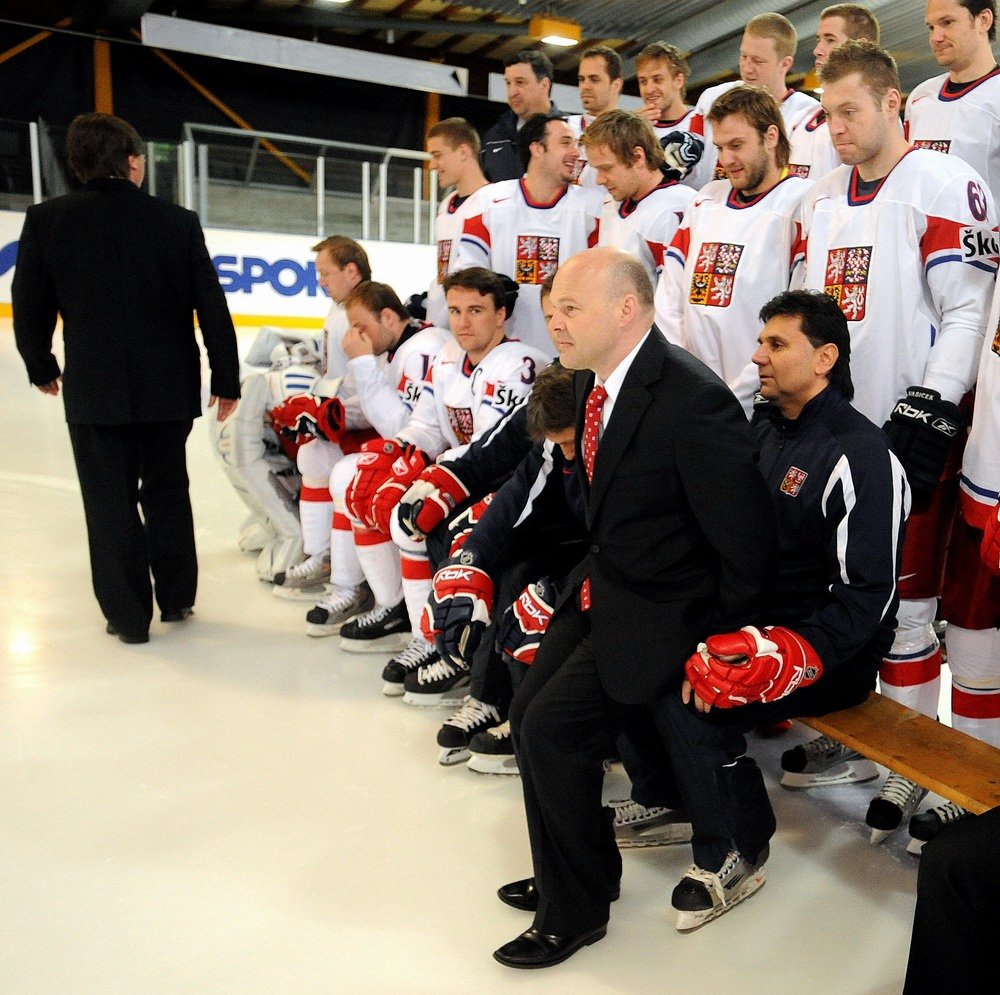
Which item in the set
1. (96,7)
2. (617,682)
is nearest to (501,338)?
(617,682)

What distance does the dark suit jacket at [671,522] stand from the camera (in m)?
1.73

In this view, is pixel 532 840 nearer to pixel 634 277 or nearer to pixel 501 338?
pixel 634 277

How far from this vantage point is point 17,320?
3.25 meters

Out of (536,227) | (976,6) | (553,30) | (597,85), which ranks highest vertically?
(553,30)

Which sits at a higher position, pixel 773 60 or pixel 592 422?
pixel 773 60

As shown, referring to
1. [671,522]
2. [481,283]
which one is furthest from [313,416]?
[671,522]

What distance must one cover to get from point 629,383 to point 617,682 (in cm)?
51

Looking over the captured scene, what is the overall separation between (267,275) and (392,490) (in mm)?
6730

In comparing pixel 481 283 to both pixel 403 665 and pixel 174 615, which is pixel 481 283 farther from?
pixel 174 615

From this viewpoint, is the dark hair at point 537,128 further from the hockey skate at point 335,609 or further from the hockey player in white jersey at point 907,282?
the hockey skate at point 335,609

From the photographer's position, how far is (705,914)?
1.87 m

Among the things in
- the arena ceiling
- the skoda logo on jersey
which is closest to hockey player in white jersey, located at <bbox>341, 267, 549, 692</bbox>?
the skoda logo on jersey

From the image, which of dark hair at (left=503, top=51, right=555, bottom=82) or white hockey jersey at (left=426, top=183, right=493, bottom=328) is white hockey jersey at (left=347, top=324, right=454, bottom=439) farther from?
dark hair at (left=503, top=51, right=555, bottom=82)

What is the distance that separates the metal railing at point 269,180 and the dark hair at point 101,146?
5448mm
